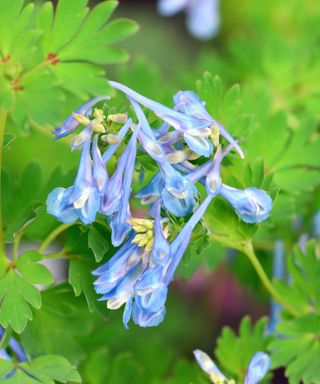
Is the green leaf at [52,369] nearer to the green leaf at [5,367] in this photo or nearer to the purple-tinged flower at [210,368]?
the green leaf at [5,367]

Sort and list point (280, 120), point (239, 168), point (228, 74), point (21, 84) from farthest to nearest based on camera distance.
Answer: point (228, 74), point (280, 120), point (239, 168), point (21, 84)

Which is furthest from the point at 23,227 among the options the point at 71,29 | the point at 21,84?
the point at 71,29

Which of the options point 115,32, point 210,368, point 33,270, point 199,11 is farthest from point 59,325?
point 199,11

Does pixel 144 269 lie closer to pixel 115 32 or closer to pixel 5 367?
pixel 5 367

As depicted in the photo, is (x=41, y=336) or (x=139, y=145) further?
(x=41, y=336)

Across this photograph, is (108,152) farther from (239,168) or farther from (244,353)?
(244,353)
